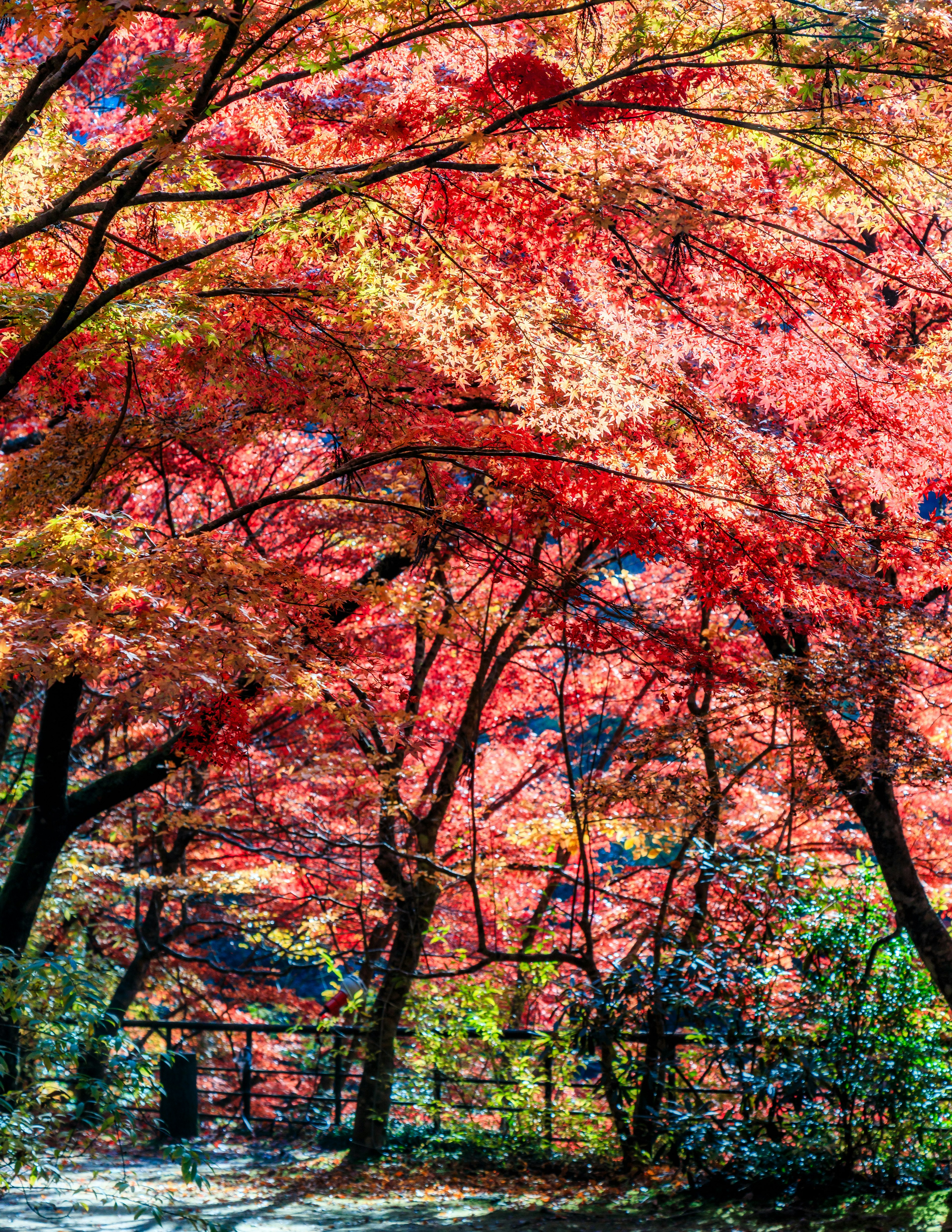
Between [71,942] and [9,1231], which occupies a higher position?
[71,942]

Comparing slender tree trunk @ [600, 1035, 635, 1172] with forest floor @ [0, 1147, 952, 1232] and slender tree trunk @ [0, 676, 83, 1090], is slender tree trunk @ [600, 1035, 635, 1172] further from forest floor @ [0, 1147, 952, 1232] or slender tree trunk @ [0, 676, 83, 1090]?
slender tree trunk @ [0, 676, 83, 1090]

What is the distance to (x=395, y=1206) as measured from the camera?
7.79 m

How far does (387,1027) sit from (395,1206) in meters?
1.86

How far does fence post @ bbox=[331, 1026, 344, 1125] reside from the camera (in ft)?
32.8

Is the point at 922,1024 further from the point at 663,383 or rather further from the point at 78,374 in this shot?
the point at 78,374

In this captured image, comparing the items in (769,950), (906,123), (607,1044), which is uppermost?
(906,123)

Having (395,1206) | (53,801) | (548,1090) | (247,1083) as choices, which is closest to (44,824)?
(53,801)

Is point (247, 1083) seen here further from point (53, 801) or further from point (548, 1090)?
point (53, 801)

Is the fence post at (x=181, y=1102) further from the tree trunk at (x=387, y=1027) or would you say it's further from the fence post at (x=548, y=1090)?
the fence post at (x=548, y=1090)

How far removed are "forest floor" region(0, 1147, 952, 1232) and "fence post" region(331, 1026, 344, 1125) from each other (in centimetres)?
Answer: 79

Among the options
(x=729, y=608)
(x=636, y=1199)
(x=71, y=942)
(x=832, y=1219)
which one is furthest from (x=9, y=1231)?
(x=729, y=608)

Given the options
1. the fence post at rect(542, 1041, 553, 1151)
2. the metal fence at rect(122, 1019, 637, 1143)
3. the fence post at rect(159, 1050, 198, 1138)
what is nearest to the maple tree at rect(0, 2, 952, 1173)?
the metal fence at rect(122, 1019, 637, 1143)

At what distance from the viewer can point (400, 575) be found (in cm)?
1007

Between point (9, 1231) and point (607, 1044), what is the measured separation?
164 inches
